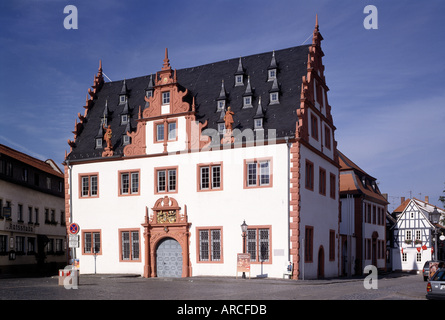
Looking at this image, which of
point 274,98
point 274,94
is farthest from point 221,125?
point 274,94

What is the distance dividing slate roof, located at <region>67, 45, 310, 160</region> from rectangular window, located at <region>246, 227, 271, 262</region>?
5.97 m

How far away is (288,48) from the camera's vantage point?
40.7 metres

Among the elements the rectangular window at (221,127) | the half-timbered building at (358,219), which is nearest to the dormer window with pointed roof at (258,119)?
the rectangular window at (221,127)

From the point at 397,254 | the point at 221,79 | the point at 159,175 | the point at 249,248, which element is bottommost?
the point at 397,254

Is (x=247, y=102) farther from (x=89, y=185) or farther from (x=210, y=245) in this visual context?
(x=89, y=185)

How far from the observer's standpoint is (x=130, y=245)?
39.3 metres

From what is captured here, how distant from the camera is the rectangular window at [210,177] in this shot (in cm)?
3678

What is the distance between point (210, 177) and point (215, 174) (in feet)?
1.24

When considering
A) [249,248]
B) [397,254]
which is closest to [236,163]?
[249,248]

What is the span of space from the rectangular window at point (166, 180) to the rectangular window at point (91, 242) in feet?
19.2

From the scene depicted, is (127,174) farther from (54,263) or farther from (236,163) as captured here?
(54,263)
